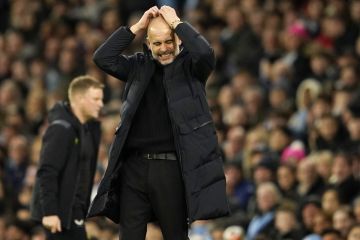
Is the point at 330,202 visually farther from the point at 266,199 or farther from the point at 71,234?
the point at 71,234

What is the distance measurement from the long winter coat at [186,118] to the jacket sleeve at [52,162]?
1270 millimetres

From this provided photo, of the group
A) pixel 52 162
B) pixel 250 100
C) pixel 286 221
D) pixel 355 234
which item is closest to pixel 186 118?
pixel 52 162

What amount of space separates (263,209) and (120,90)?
4.23 m

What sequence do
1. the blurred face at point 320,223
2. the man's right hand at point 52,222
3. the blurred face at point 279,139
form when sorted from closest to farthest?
the man's right hand at point 52,222
the blurred face at point 320,223
the blurred face at point 279,139

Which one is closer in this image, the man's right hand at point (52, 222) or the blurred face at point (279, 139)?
the man's right hand at point (52, 222)

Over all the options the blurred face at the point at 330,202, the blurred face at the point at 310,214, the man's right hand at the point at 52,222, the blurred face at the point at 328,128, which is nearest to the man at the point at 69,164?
the man's right hand at the point at 52,222

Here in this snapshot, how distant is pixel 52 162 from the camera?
8.57m

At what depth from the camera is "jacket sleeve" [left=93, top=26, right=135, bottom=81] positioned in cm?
728

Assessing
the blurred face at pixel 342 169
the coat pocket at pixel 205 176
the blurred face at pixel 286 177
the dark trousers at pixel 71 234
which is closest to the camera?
the coat pocket at pixel 205 176

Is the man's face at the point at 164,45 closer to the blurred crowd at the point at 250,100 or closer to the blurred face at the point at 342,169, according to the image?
the blurred crowd at the point at 250,100

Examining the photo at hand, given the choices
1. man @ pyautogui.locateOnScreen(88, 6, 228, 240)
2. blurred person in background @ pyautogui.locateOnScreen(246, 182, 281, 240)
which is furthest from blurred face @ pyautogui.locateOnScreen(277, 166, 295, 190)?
man @ pyautogui.locateOnScreen(88, 6, 228, 240)

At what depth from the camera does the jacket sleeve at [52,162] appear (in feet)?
27.8

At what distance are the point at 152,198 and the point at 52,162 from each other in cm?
159

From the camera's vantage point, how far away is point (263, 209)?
11.4 meters
